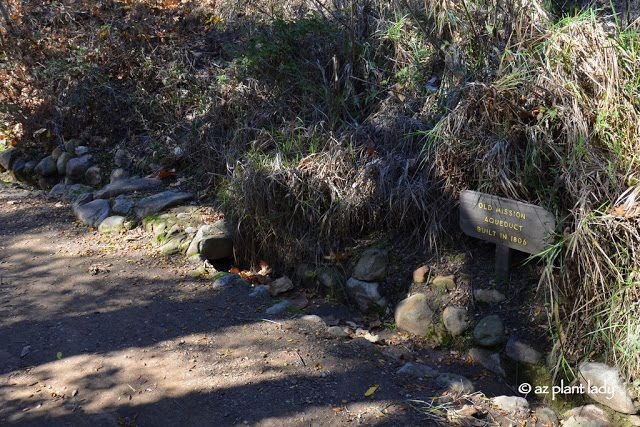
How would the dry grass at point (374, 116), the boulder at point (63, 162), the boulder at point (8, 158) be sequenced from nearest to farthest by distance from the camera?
1. the dry grass at point (374, 116)
2. the boulder at point (63, 162)
3. the boulder at point (8, 158)

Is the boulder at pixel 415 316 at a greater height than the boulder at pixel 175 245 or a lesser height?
lesser

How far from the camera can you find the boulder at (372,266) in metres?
4.79

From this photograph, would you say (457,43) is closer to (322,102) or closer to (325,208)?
(322,102)

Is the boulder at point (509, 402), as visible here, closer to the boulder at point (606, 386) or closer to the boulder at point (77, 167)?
the boulder at point (606, 386)

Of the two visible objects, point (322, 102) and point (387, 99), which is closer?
point (387, 99)

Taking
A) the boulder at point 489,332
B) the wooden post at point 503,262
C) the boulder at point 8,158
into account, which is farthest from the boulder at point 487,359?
the boulder at point 8,158

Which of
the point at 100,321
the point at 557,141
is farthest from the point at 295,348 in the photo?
the point at 557,141

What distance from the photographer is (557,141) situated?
4137 mm

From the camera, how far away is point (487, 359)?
4059 millimetres

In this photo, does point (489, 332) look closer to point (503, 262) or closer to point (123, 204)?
point (503, 262)

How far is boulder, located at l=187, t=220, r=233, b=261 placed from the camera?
5.35 m

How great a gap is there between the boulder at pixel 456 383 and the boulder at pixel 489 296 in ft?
2.34

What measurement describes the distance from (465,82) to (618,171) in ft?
4.99

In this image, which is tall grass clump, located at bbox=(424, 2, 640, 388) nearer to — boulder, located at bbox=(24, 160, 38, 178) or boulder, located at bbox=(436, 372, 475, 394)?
boulder, located at bbox=(436, 372, 475, 394)
